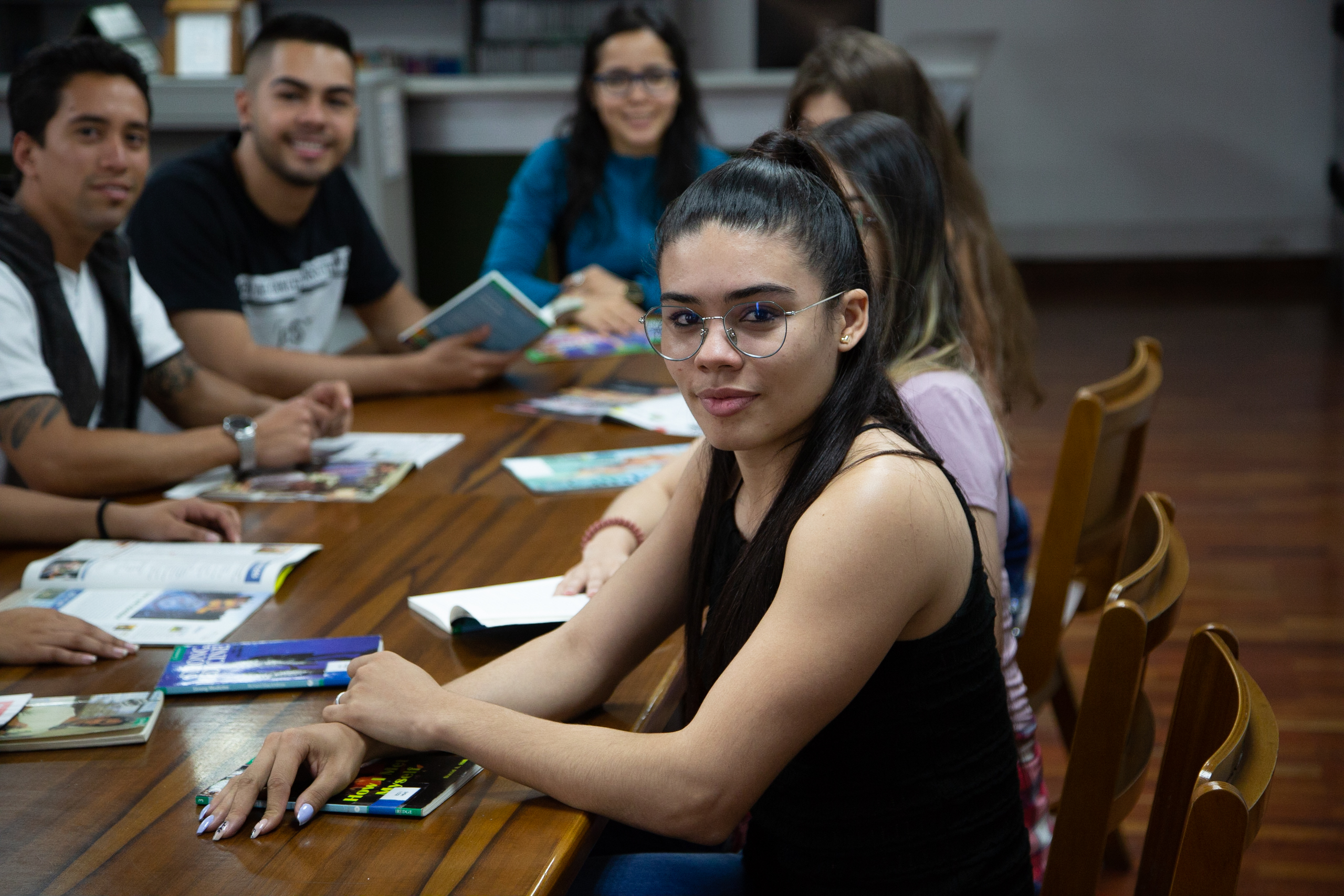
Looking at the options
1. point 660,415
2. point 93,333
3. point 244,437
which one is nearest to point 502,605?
point 244,437

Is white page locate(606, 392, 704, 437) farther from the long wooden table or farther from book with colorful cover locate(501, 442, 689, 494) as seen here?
the long wooden table

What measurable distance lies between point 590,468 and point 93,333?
2.94 ft

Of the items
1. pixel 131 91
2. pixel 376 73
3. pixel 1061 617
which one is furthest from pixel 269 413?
pixel 376 73

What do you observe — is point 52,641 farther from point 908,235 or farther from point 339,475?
point 908,235

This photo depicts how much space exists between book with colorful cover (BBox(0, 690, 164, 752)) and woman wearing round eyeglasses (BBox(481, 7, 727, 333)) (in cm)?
200

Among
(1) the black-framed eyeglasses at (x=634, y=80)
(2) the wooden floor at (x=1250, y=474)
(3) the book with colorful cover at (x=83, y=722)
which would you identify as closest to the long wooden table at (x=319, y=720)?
(3) the book with colorful cover at (x=83, y=722)

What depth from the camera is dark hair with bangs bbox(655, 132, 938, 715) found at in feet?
3.46

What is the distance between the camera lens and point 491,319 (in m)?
2.41

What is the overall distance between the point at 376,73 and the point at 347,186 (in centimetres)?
182

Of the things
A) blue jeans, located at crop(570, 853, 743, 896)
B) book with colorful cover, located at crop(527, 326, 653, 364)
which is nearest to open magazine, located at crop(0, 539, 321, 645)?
blue jeans, located at crop(570, 853, 743, 896)

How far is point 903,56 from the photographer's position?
84.8 inches

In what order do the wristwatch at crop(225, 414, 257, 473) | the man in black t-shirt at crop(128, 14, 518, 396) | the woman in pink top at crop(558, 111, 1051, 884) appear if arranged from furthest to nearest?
the man in black t-shirt at crop(128, 14, 518, 396) → the wristwatch at crop(225, 414, 257, 473) → the woman in pink top at crop(558, 111, 1051, 884)

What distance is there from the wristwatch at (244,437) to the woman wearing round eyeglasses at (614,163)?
1.23m

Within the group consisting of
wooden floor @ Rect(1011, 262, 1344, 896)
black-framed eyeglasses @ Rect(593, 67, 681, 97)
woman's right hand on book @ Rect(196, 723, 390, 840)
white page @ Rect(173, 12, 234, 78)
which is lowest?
wooden floor @ Rect(1011, 262, 1344, 896)
